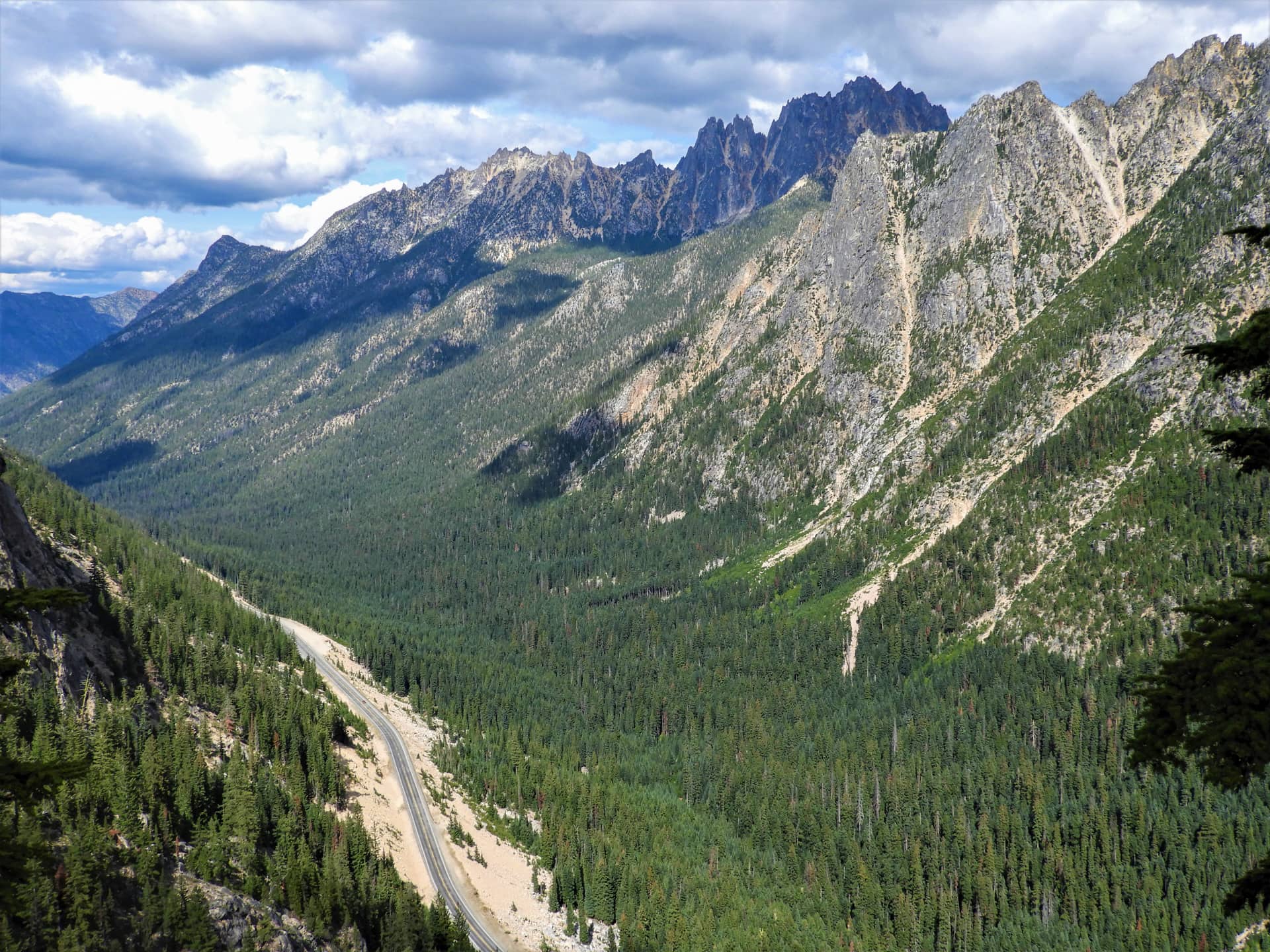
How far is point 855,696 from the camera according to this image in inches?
6786

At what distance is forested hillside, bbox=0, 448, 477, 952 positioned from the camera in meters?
A: 50.9

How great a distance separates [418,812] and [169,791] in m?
Result: 37.9

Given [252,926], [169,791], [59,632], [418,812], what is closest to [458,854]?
[418,812]

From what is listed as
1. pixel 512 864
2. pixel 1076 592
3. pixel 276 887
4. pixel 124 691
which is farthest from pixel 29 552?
pixel 1076 592

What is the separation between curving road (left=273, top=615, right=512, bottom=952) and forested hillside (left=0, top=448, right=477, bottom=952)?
7271 mm

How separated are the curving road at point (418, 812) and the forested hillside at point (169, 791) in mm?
7271

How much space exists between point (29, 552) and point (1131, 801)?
14444 cm

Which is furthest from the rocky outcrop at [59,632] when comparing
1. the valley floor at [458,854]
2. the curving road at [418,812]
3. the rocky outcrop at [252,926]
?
the curving road at [418,812]

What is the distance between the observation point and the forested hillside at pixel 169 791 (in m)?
50.9

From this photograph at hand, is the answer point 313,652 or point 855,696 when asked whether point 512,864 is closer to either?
point 313,652

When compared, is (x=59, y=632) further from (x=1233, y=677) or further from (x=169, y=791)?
(x=1233, y=677)

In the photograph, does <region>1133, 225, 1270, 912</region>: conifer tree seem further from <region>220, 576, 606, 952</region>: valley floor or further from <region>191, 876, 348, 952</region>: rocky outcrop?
<region>220, 576, 606, 952</region>: valley floor

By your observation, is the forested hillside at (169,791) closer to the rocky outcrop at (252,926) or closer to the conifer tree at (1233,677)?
the rocky outcrop at (252,926)

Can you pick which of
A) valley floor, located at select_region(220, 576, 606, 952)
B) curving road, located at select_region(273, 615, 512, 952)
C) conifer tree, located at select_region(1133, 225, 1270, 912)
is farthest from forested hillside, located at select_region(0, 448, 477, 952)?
conifer tree, located at select_region(1133, 225, 1270, 912)
